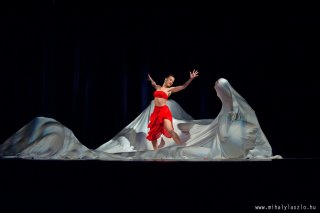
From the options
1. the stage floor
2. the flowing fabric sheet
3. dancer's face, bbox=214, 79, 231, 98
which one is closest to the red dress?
the flowing fabric sheet

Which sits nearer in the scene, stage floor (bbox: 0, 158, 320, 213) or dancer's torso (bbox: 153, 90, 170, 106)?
stage floor (bbox: 0, 158, 320, 213)

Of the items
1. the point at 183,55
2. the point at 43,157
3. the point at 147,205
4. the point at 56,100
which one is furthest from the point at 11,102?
the point at 147,205

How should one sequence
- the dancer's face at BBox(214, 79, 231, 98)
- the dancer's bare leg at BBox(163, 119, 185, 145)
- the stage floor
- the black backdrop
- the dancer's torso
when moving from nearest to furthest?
1. the stage floor
2. the dancer's face at BBox(214, 79, 231, 98)
3. the dancer's bare leg at BBox(163, 119, 185, 145)
4. the dancer's torso
5. the black backdrop

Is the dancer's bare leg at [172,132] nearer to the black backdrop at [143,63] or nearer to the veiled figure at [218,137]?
the veiled figure at [218,137]

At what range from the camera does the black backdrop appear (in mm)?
4828

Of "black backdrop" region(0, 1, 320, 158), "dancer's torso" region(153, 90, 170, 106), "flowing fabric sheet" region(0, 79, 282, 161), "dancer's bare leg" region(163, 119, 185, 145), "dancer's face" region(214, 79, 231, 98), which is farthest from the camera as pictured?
"black backdrop" region(0, 1, 320, 158)

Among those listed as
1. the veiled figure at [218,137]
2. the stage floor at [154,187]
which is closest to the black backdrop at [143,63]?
the veiled figure at [218,137]

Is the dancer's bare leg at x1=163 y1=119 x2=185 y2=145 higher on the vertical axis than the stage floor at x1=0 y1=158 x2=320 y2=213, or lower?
higher

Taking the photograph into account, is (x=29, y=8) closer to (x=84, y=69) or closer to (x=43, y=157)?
(x=84, y=69)

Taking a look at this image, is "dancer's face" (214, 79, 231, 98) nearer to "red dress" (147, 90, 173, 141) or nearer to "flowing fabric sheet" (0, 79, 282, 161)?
"flowing fabric sheet" (0, 79, 282, 161)

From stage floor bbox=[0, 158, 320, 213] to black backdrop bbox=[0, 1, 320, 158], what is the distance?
215cm

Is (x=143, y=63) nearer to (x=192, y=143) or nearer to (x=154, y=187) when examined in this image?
(x=192, y=143)

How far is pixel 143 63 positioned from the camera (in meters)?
5.23

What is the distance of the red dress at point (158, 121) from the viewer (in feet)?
15.0
